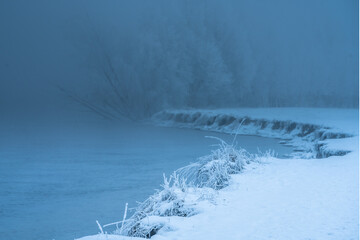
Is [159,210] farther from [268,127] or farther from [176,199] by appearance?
[268,127]

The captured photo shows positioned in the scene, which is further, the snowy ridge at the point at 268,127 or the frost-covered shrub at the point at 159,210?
the snowy ridge at the point at 268,127

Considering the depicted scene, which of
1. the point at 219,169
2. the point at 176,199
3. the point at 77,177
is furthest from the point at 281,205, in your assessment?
the point at 77,177

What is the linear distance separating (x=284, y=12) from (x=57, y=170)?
133 feet

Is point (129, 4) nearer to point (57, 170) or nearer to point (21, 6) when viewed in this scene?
point (21, 6)

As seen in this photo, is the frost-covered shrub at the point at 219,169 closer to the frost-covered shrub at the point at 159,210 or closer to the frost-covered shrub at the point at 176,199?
the frost-covered shrub at the point at 176,199

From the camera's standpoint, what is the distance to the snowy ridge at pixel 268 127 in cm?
1088

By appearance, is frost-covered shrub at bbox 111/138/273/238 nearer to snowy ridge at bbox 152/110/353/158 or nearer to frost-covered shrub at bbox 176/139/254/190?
frost-covered shrub at bbox 176/139/254/190

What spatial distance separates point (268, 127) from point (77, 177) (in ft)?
35.3

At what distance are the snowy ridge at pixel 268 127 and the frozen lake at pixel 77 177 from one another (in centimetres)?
100

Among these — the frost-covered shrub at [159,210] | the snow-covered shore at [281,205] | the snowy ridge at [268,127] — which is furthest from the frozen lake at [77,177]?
the snow-covered shore at [281,205]

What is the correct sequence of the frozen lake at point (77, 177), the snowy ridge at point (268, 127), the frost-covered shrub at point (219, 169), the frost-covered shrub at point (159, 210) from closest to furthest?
the frost-covered shrub at point (159, 210)
the frozen lake at point (77, 177)
the frost-covered shrub at point (219, 169)
the snowy ridge at point (268, 127)

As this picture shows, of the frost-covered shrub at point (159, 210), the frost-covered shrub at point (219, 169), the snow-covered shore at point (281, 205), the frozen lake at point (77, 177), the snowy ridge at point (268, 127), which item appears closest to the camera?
the snow-covered shore at point (281, 205)

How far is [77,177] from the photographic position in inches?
349

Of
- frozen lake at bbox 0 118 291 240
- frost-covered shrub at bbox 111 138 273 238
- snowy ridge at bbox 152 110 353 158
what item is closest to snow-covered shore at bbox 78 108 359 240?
frost-covered shrub at bbox 111 138 273 238
